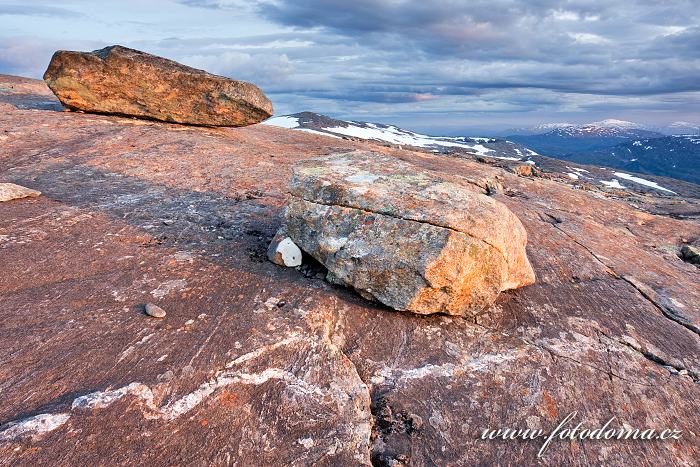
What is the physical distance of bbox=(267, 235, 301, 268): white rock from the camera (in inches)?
423

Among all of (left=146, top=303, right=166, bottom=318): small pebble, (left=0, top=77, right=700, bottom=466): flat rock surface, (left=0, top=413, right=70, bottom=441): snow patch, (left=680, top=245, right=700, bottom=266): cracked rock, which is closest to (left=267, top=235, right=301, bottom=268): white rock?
(left=0, top=77, right=700, bottom=466): flat rock surface

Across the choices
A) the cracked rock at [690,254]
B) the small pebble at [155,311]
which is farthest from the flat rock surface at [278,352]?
the cracked rock at [690,254]

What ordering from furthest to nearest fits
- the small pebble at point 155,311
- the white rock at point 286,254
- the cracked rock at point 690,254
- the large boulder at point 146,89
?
Result: the large boulder at point 146,89
the cracked rock at point 690,254
the white rock at point 286,254
the small pebble at point 155,311

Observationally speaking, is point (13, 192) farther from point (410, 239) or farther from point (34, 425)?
point (410, 239)

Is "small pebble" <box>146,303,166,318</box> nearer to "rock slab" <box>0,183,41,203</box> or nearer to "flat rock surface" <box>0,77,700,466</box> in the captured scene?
"flat rock surface" <box>0,77,700,466</box>

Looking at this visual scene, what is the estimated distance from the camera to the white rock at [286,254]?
10.7 meters

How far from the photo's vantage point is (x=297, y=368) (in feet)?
25.5

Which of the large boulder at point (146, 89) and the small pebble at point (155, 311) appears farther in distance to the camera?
the large boulder at point (146, 89)

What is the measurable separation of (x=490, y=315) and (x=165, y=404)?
693 cm

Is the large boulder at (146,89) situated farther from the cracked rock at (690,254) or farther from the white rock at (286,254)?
the cracked rock at (690,254)

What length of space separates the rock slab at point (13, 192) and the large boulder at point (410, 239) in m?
8.37

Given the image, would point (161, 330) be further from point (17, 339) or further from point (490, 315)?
point (490, 315)

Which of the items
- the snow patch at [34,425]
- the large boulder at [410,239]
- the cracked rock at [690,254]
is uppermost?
the large boulder at [410,239]

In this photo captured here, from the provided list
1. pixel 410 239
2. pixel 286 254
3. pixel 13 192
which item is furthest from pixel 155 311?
pixel 13 192
